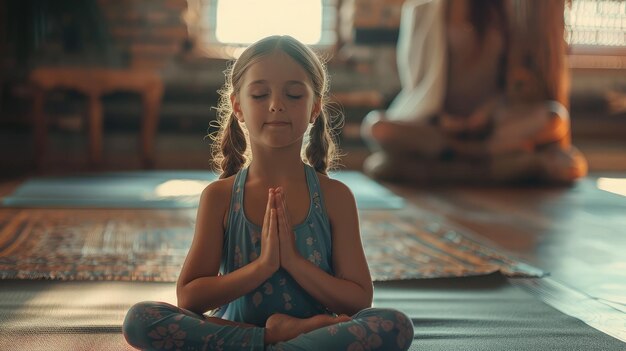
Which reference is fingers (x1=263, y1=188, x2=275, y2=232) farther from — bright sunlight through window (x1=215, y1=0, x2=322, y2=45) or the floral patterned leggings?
bright sunlight through window (x1=215, y1=0, x2=322, y2=45)

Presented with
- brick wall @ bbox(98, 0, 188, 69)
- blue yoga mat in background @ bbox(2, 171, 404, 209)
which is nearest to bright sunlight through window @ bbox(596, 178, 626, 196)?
blue yoga mat in background @ bbox(2, 171, 404, 209)

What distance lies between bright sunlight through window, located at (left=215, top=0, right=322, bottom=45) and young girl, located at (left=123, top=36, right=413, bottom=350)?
5.08m

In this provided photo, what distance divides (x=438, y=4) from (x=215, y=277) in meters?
3.38

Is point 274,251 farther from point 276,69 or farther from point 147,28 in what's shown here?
point 147,28

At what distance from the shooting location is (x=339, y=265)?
1.11m

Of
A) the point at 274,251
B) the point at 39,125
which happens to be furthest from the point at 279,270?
the point at 39,125

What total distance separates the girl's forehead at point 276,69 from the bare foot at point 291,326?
0.31 m

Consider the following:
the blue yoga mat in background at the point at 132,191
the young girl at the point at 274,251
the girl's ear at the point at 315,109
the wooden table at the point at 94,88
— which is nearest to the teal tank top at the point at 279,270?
the young girl at the point at 274,251

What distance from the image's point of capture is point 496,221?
2734mm

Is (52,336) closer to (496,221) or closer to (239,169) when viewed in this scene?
(239,169)

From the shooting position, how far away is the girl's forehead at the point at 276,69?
106 cm

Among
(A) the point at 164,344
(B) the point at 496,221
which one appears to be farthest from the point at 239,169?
(B) the point at 496,221

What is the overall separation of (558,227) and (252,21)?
157 inches

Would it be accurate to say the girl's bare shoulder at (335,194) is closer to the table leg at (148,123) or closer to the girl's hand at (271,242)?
the girl's hand at (271,242)
